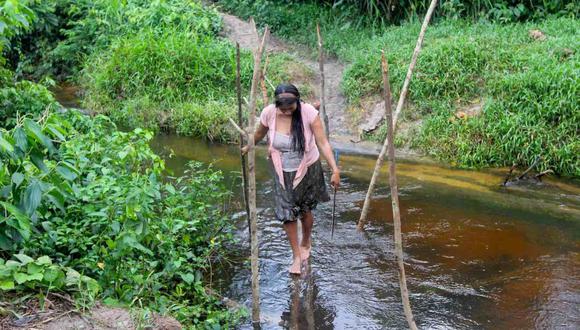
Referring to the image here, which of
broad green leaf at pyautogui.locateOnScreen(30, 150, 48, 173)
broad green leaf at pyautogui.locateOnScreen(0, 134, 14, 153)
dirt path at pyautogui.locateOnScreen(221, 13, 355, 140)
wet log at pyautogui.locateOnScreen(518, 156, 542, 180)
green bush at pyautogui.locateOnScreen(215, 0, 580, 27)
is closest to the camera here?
broad green leaf at pyautogui.locateOnScreen(0, 134, 14, 153)

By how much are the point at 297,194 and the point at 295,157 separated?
29 cm

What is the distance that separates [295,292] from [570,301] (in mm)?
2019

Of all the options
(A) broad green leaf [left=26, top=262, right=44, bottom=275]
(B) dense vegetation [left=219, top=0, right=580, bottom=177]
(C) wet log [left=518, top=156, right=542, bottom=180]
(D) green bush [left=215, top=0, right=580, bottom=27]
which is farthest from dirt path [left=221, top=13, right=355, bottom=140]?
(A) broad green leaf [left=26, top=262, right=44, bottom=275]

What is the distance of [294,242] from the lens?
5.64m

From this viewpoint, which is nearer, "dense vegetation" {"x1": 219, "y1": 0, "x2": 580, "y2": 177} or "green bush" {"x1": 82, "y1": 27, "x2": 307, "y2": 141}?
"dense vegetation" {"x1": 219, "y1": 0, "x2": 580, "y2": 177}

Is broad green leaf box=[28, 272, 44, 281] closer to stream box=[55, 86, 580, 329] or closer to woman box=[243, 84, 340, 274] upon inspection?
stream box=[55, 86, 580, 329]

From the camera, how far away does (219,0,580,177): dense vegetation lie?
28.0ft

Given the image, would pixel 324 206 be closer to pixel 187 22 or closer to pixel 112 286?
pixel 112 286

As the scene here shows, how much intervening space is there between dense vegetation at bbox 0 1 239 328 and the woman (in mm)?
659

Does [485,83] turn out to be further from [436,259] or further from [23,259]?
[23,259]

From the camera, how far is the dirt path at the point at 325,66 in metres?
10.4

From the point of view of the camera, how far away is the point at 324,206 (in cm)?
743

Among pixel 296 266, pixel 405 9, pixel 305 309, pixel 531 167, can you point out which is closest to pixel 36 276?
pixel 305 309

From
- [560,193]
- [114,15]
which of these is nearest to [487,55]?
[560,193]
